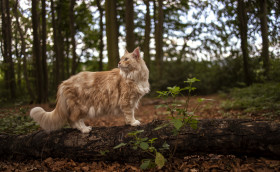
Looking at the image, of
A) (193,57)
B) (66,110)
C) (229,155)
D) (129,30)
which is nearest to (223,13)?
(129,30)

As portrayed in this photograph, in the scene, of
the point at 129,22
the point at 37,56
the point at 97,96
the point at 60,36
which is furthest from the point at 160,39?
the point at 60,36

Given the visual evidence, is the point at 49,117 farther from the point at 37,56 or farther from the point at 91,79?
the point at 37,56

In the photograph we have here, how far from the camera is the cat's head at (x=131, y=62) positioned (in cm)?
349

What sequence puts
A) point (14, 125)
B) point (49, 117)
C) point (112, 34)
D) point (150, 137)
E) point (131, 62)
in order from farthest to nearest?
point (112, 34)
point (14, 125)
point (131, 62)
point (49, 117)
point (150, 137)

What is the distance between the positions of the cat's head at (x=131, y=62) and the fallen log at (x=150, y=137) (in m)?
1.16

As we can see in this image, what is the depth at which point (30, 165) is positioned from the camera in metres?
2.81

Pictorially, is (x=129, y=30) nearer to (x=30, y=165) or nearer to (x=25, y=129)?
(x=25, y=129)

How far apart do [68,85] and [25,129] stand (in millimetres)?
1544

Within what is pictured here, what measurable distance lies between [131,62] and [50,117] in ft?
5.81

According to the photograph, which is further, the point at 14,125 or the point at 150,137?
the point at 14,125

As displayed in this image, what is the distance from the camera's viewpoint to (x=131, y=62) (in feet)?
11.6

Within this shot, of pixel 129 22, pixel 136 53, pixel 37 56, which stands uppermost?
pixel 129 22

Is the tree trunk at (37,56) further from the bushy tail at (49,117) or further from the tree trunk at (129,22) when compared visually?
the bushy tail at (49,117)

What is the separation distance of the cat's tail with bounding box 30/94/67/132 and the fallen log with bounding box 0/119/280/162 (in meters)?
0.13
